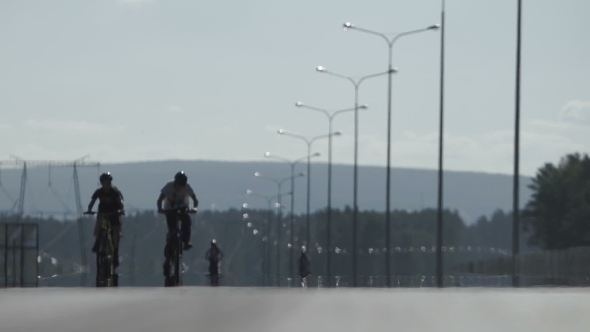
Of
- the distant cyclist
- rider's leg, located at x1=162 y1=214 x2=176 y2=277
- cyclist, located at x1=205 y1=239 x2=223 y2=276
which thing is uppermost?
the distant cyclist

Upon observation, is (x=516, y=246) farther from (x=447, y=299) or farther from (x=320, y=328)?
(x=320, y=328)

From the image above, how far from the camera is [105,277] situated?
81.8 ft

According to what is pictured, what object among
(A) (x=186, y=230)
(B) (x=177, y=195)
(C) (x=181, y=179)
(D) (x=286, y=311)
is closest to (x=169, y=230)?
(A) (x=186, y=230)

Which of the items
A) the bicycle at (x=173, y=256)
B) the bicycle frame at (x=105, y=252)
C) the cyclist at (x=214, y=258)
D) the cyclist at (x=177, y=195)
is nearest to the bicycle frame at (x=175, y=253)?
the bicycle at (x=173, y=256)

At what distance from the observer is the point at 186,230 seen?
24.8 m

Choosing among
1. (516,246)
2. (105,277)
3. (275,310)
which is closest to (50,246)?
(516,246)

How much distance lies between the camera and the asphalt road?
42.7 ft

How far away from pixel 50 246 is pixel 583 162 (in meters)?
50.7

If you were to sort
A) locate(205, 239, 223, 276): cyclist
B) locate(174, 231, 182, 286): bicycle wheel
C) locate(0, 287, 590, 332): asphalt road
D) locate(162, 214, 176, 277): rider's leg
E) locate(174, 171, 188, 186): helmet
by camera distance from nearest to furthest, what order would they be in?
1. locate(0, 287, 590, 332): asphalt road
2. locate(174, 171, 188, 186): helmet
3. locate(162, 214, 176, 277): rider's leg
4. locate(174, 231, 182, 286): bicycle wheel
5. locate(205, 239, 223, 276): cyclist

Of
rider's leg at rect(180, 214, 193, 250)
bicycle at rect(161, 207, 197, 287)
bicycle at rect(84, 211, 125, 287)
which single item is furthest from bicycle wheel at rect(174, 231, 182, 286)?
bicycle at rect(84, 211, 125, 287)

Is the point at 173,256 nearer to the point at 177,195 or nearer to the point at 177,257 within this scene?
the point at 177,257

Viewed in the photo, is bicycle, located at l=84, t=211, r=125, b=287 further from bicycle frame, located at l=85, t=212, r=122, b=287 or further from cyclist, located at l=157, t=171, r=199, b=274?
cyclist, located at l=157, t=171, r=199, b=274

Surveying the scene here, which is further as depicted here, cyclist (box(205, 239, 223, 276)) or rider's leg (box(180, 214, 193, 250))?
cyclist (box(205, 239, 223, 276))

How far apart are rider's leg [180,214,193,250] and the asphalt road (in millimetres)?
4242
